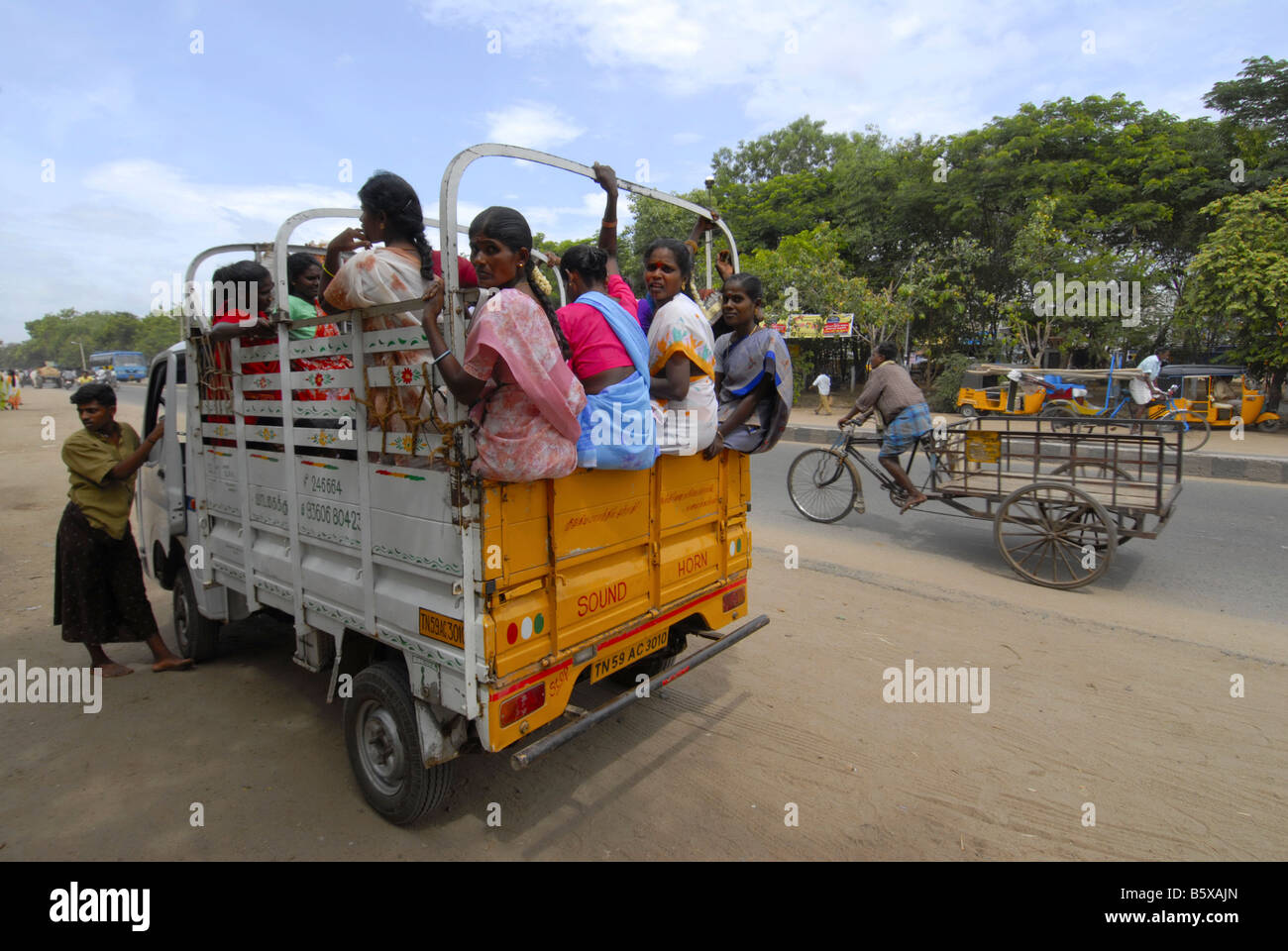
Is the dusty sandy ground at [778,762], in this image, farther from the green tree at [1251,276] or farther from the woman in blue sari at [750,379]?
the green tree at [1251,276]

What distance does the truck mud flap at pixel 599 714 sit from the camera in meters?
2.32

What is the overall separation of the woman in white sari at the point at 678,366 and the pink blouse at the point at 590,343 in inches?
12.8

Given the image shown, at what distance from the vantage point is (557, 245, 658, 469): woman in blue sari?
102 inches

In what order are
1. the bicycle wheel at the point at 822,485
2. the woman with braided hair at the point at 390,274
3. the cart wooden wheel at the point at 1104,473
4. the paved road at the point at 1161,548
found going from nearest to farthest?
the woman with braided hair at the point at 390,274 → the paved road at the point at 1161,548 → the cart wooden wheel at the point at 1104,473 → the bicycle wheel at the point at 822,485

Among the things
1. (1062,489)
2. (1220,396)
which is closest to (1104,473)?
(1062,489)

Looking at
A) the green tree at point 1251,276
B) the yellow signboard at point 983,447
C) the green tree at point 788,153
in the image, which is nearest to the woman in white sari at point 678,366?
the yellow signboard at point 983,447

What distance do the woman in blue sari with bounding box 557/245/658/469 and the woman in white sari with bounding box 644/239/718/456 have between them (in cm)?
23

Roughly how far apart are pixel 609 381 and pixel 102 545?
3.32 meters

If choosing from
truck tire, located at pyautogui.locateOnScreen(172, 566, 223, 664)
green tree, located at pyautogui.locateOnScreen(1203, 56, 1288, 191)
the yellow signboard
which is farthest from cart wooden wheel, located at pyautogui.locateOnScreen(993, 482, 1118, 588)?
green tree, located at pyautogui.locateOnScreen(1203, 56, 1288, 191)

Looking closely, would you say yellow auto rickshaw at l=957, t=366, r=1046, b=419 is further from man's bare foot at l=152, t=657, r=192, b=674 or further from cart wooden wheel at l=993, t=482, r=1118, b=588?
man's bare foot at l=152, t=657, r=192, b=674

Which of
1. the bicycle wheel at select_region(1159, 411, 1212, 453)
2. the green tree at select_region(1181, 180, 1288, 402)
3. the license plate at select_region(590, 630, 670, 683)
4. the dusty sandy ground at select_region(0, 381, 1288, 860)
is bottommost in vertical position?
the dusty sandy ground at select_region(0, 381, 1288, 860)

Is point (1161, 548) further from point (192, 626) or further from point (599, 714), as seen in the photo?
point (192, 626)

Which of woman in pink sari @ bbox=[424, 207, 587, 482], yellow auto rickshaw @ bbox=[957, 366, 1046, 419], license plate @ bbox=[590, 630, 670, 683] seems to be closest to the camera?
woman in pink sari @ bbox=[424, 207, 587, 482]
